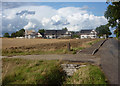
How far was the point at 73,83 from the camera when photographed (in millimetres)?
9789

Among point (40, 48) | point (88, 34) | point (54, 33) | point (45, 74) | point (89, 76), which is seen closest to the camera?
point (89, 76)

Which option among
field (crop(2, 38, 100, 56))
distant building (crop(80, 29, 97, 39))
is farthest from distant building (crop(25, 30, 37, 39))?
field (crop(2, 38, 100, 56))

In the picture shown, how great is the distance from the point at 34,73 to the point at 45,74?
0.62 m

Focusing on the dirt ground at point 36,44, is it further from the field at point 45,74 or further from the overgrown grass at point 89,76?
the overgrown grass at point 89,76

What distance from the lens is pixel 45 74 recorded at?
970 cm

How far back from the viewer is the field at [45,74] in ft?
28.5

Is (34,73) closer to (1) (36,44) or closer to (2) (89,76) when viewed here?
(2) (89,76)

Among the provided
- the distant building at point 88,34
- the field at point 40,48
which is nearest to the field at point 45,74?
the field at point 40,48

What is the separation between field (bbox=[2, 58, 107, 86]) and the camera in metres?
8.68

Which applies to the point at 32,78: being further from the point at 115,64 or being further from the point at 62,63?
the point at 115,64

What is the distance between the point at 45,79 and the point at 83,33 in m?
119

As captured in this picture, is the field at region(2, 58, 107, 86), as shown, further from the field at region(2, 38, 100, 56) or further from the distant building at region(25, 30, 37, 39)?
the distant building at region(25, 30, 37, 39)

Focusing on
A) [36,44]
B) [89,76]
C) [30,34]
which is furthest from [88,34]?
[89,76]

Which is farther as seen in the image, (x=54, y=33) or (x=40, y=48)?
(x=54, y=33)
